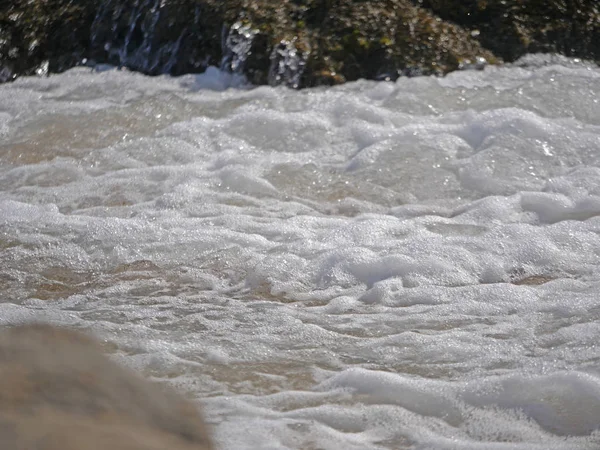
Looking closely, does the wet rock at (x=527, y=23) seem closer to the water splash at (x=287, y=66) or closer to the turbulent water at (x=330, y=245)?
the turbulent water at (x=330, y=245)

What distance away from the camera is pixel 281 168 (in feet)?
15.9

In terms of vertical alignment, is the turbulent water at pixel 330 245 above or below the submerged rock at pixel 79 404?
below

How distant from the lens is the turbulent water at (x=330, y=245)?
2615 millimetres

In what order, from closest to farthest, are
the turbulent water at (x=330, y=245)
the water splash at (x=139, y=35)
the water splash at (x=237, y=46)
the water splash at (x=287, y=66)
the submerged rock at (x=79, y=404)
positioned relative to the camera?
1. the submerged rock at (x=79, y=404)
2. the turbulent water at (x=330, y=245)
3. the water splash at (x=287, y=66)
4. the water splash at (x=237, y=46)
5. the water splash at (x=139, y=35)

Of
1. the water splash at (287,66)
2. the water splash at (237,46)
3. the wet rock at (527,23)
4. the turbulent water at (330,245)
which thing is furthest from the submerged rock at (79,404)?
the wet rock at (527,23)

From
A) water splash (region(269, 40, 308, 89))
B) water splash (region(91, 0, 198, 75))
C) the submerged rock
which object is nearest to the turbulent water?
water splash (region(269, 40, 308, 89))

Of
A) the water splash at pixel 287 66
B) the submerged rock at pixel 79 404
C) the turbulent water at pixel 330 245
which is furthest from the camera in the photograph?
the water splash at pixel 287 66

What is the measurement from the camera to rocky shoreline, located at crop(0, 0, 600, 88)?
613 cm

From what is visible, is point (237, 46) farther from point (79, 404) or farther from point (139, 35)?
point (79, 404)

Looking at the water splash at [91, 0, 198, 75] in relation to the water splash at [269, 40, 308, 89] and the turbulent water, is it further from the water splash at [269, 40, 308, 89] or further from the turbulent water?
the water splash at [269, 40, 308, 89]

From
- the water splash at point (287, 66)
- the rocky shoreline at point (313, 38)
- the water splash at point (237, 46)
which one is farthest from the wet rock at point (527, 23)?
the water splash at point (237, 46)

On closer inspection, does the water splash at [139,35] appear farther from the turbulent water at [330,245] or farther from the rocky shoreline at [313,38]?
the turbulent water at [330,245]

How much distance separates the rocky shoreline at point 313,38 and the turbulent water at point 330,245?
0.21 m

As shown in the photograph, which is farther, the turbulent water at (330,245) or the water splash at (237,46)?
the water splash at (237,46)
